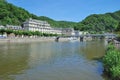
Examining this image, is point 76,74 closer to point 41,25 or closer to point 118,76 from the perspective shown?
point 118,76

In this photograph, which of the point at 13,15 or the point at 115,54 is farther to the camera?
the point at 13,15

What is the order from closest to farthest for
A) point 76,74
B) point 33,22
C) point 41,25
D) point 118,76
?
point 118,76 < point 76,74 < point 33,22 < point 41,25

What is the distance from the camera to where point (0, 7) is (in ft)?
504

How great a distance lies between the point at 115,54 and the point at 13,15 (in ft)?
479

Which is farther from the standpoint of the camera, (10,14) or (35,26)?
(10,14)

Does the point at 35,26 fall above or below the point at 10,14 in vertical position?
below

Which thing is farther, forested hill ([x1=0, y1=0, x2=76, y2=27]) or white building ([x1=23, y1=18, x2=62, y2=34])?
white building ([x1=23, y1=18, x2=62, y2=34])

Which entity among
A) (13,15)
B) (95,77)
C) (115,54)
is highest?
(13,15)

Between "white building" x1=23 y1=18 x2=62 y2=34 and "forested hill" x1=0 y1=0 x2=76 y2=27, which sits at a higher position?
"forested hill" x1=0 y1=0 x2=76 y2=27

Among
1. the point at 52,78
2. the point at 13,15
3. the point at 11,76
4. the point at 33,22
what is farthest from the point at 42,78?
the point at 13,15

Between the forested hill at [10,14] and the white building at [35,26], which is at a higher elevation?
the forested hill at [10,14]

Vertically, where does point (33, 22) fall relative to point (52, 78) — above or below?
above

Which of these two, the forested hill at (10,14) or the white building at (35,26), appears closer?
the forested hill at (10,14)

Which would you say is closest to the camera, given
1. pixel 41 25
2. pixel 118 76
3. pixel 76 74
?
pixel 118 76
